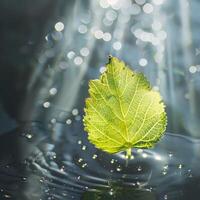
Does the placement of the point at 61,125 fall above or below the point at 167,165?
above

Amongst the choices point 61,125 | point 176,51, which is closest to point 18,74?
point 61,125

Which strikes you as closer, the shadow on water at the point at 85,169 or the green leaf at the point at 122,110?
the green leaf at the point at 122,110

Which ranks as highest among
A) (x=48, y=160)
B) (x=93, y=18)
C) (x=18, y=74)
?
(x=93, y=18)

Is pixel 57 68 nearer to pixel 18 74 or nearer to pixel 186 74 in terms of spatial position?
pixel 18 74

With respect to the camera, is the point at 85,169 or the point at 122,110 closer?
the point at 122,110

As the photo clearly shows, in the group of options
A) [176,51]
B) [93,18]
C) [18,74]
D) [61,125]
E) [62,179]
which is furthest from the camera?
[93,18]

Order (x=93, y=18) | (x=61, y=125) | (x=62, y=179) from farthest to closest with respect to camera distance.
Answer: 1. (x=93, y=18)
2. (x=61, y=125)
3. (x=62, y=179)

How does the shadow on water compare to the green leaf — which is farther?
the shadow on water

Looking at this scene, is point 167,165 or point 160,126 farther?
point 167,165
